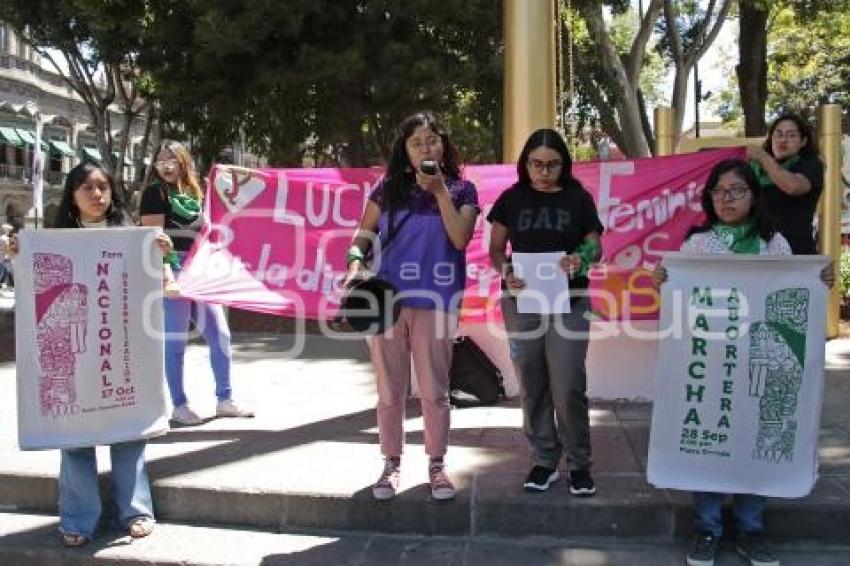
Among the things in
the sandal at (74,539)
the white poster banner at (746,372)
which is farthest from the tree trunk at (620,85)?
the sandal at (74,539)

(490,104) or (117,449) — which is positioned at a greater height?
(490,104)

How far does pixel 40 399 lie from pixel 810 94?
89.7 feet

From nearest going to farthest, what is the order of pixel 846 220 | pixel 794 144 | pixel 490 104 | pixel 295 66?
pixel 794 144 < pixel 295 66 < pixel 490 104 < pixel 846 220

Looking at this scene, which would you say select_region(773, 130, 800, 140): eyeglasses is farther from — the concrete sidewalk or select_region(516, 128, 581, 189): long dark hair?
the concrete sidewalk

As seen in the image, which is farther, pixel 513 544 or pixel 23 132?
pixel 23 132

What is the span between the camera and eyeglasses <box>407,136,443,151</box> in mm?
3906

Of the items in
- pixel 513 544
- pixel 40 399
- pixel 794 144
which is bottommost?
pixel 513 544

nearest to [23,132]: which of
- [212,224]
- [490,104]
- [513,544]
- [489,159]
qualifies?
[489,159]

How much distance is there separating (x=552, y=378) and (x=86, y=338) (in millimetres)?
2153

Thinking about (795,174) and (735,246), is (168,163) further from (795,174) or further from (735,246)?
(795,174)

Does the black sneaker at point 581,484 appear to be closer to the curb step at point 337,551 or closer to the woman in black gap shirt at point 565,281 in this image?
the woman in black gap shirt at point 565,281

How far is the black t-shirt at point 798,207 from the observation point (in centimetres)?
440

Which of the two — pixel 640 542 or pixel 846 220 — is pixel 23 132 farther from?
pixel 640 542

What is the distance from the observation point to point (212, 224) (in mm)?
5637
